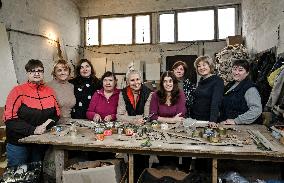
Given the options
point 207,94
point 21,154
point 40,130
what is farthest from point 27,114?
point 207,94

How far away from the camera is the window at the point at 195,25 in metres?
9.40

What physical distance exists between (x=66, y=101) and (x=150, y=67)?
251 inches

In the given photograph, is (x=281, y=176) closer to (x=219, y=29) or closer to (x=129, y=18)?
(x=219, y=29)

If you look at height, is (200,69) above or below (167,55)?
below

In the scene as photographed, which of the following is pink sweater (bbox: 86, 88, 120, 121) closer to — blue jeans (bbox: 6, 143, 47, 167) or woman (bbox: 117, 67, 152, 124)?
woman (bbox: 117, 67, 152, 124)

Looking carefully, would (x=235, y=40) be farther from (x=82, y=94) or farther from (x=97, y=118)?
(x=97, y=118)

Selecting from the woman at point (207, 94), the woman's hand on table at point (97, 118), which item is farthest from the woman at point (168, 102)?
the woman's hand on table at point (97, 118)

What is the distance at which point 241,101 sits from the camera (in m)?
3.13

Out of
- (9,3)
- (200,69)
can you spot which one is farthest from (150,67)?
(200,69)

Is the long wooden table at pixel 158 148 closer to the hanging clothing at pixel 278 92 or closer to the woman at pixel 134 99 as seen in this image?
the woman at pixel 134 99

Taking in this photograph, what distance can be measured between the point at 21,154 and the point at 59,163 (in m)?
0.54

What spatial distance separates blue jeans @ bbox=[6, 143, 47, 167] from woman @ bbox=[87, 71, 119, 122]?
2.66ft

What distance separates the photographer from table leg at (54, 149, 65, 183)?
2.67 meters

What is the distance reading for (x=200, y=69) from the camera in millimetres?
3414
